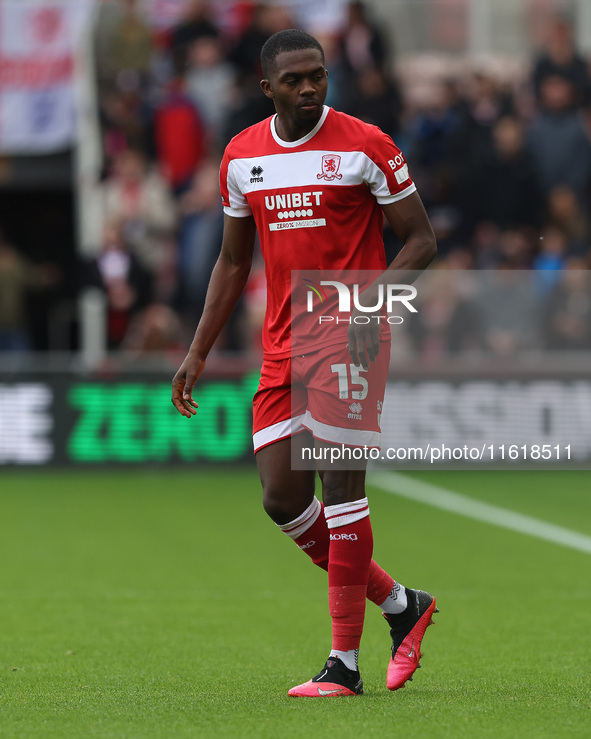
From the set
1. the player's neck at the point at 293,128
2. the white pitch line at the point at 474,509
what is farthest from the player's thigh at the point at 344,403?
the white pitch line at the point at 474,509

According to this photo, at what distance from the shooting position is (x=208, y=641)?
625 centimetres

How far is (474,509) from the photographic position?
1155 cm

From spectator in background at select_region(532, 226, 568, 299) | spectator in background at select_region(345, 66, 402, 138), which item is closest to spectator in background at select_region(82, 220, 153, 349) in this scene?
spectator in background at select_region(345, 66, 402, 138)

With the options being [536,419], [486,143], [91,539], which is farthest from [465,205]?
[91,539]

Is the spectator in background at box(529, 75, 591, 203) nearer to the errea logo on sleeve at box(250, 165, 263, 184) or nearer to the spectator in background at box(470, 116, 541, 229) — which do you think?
the spectator in background at box(470, 116, 541, 229)

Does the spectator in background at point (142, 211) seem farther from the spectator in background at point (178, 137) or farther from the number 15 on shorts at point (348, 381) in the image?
the number 15 on shorts at point (348, 381)

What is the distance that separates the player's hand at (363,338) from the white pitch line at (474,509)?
4.87m

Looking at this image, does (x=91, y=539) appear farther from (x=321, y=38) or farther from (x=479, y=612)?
(x=321, y=38)

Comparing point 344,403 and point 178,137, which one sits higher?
point 178,137

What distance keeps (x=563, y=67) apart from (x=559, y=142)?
947 millimetres

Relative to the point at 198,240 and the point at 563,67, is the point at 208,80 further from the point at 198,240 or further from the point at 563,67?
the point at 563,67

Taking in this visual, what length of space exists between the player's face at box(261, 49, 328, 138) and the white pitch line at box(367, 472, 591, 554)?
5.19 metres

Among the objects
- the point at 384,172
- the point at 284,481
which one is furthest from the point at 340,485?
the point at 384,172

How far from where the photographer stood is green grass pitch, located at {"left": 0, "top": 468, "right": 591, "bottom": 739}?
4.52 meters
